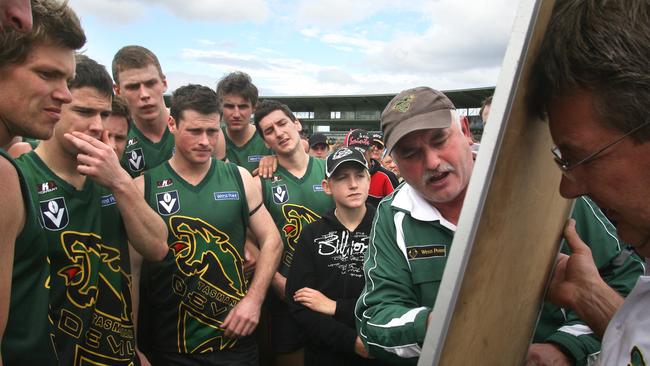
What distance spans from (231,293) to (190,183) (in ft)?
2.45

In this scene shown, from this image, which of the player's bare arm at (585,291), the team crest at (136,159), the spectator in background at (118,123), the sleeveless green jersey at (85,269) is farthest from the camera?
the team crest at (136,159)

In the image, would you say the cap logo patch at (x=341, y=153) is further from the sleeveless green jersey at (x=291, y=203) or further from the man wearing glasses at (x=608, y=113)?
the man wearing glasses at (x=608, y=113)

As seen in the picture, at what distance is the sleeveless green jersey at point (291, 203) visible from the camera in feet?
11.1

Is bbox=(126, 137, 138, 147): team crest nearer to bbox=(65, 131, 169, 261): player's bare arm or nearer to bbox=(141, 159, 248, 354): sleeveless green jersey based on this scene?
bbox=(141, 159, 248, 354): sleeveless green jersey

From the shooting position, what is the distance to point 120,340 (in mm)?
2414

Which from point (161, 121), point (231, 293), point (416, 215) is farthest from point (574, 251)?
point (161, 121)

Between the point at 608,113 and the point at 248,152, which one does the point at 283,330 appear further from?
the point at 608,113

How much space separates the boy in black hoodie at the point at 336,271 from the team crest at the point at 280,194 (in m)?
0.54

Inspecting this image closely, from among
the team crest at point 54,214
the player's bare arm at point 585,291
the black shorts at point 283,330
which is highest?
the player's bare arm at point 585,291

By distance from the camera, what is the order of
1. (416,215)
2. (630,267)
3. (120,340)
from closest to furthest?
(630,267), (416,215), (120,340)

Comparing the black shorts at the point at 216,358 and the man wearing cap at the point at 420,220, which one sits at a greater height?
the man wearing cap at the point at 420,220

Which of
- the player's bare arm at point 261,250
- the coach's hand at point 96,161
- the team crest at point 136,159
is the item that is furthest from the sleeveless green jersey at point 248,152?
the coach's hand at point 96,161

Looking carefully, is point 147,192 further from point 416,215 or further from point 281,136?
point 416,215

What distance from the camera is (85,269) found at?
7.22 ft
